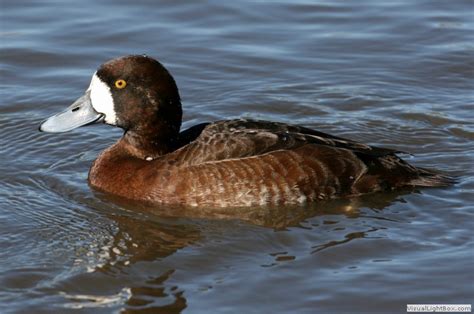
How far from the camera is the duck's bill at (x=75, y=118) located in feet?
30.1

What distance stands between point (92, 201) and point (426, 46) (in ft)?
17.2

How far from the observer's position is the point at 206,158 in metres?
8.70

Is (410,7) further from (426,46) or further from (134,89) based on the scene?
(134,89)

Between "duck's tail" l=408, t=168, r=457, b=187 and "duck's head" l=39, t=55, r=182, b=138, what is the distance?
6.86 ft

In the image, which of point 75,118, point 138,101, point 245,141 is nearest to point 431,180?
point 245,141

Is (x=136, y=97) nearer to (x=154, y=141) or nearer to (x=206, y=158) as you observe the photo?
(x=154, y=141)

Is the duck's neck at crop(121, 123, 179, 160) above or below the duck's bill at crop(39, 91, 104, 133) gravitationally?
below

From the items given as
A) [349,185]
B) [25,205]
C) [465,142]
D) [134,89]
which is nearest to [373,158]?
[349,185]

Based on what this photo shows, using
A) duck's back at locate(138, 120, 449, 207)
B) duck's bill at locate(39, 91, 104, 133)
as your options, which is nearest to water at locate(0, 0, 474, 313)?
duck's back at locate(138, 120, 449, 207)

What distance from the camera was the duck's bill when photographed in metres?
9.16

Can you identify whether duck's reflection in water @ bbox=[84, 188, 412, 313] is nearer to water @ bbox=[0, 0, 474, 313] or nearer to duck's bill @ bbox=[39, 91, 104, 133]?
water @ bbox=[0, 0, 474, 313]

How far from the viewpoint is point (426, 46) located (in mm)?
12508

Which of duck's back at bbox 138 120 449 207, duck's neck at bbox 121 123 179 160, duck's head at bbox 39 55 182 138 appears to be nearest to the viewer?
duck's back at bbox 138 120 449 207

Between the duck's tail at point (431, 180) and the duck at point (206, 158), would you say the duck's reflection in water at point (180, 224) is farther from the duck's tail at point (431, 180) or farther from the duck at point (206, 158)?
the duck's tail at point (431, 180)
